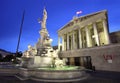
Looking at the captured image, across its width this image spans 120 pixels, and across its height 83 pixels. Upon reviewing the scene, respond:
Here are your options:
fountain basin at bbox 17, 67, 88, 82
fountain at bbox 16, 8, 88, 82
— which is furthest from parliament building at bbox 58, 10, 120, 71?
fountain basin at bbox 17, 67, 88, 82

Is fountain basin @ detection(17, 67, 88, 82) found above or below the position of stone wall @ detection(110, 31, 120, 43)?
below

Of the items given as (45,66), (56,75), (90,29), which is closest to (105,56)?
(45,66)

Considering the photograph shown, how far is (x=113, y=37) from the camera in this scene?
36562 mm

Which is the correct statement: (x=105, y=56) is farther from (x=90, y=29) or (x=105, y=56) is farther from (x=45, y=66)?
(x=90, y=29)

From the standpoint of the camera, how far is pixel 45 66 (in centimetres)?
1288

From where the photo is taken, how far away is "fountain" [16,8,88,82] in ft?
30.3

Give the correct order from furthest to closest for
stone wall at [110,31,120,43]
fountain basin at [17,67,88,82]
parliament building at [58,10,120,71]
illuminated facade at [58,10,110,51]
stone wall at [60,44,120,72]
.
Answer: stone wall at [110,31,120,43]
illuminated facade at [58,10,110,51]
parliament building at [58,10,120,71]
stone wall at [60,44,120,72]
fountain basin at [17,67,88,82]

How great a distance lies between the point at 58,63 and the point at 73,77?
9.23 ft

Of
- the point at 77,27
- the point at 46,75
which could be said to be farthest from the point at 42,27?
the point at 77,27

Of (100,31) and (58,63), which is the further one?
(100,31)

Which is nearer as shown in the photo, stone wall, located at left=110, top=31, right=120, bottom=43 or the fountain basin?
the fountain basin

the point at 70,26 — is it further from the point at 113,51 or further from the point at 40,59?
the point at 40,59

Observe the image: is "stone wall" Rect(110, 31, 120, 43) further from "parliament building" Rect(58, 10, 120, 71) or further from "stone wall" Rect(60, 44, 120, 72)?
"stone wall" Rect(60, 44, 120, 72)

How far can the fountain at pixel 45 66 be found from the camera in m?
9.23
